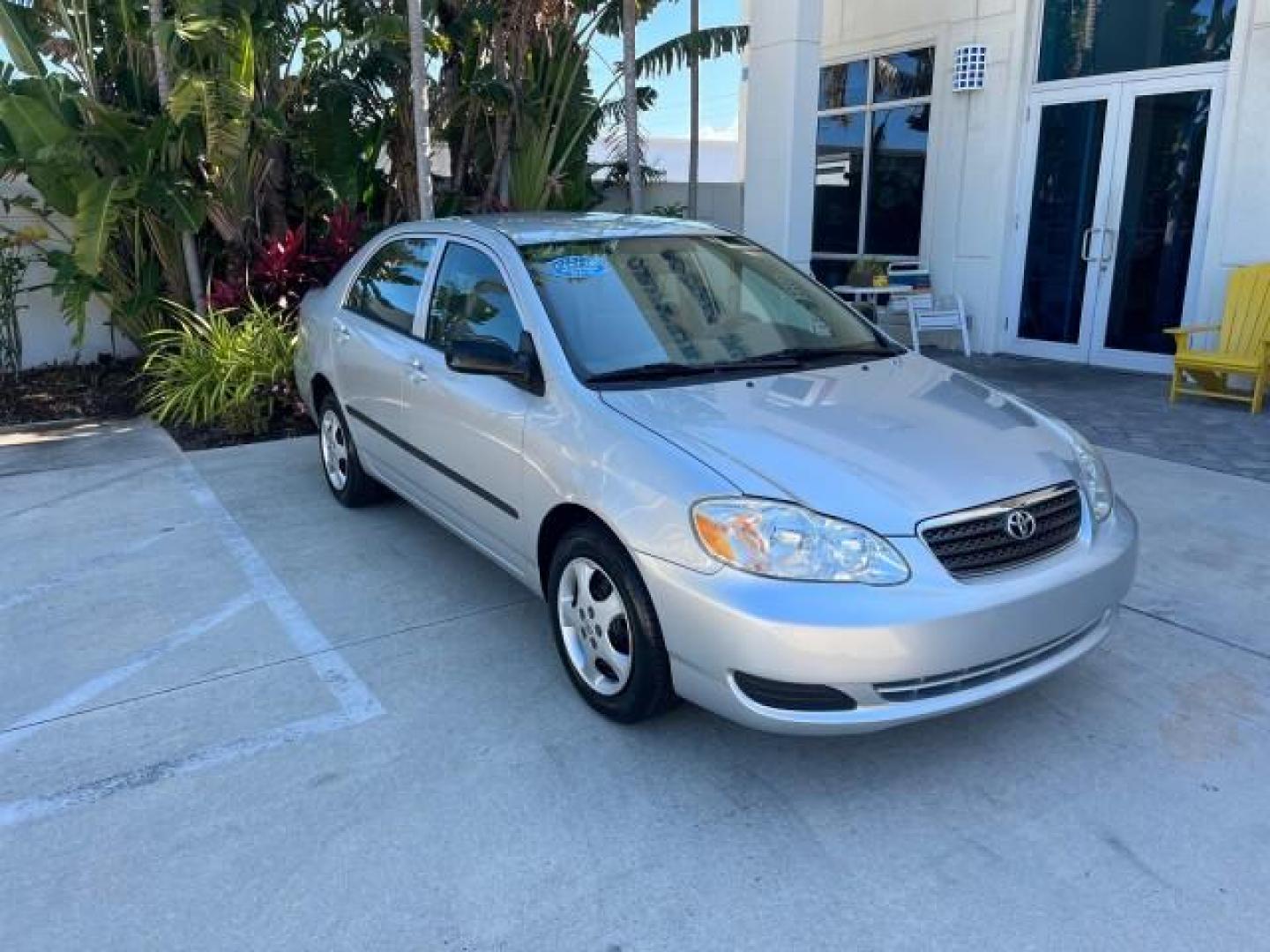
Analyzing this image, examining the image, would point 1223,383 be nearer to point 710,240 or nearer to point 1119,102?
point 1119,102

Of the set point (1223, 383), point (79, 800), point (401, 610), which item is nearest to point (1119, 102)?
point (1223, 383)

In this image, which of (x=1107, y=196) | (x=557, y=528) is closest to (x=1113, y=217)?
(x=1107, y=196)

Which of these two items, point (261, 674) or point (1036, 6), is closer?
point (261, 674)

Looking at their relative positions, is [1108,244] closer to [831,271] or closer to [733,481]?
[831,271]

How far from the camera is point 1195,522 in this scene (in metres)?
5.02

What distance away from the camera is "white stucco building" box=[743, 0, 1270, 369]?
7.91 metres

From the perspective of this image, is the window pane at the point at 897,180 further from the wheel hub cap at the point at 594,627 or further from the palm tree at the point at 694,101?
the wheel hub cap at the point at 594,627

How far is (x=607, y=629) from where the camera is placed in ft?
10.4

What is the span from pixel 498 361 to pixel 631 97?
256 inches

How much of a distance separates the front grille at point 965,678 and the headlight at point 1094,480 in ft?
1.55

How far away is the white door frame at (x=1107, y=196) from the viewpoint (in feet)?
26.3

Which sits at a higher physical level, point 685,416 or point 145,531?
point 685,416

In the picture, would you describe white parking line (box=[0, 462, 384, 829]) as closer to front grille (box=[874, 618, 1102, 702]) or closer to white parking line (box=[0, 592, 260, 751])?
white parking line (box=[0, 592, 260, 751])

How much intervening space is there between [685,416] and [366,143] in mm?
7460
